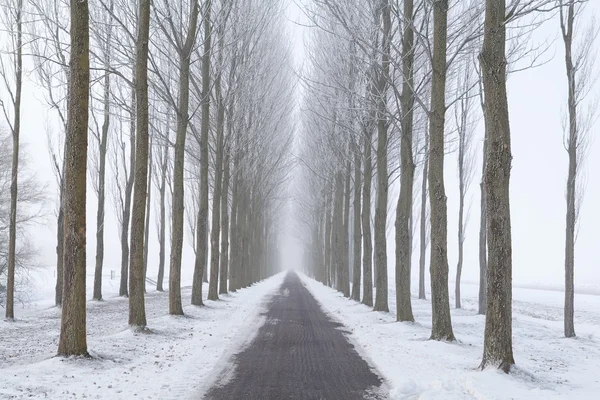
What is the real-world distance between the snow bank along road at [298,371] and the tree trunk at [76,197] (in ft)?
7.92

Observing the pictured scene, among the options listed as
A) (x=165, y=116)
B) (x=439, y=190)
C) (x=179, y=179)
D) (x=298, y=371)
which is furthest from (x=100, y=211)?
(x=298, y=371)

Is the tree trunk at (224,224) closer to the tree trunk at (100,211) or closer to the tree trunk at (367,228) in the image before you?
the tree trunk at (100,211)

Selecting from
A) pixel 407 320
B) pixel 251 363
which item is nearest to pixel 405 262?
pixel 407 320

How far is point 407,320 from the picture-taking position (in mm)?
13352

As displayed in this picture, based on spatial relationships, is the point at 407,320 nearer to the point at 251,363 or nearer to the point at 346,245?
the point at 251,363

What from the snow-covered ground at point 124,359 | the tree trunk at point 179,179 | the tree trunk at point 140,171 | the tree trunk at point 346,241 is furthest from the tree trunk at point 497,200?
the tree trunk at point 346,241

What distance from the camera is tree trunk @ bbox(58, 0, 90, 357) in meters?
7.32

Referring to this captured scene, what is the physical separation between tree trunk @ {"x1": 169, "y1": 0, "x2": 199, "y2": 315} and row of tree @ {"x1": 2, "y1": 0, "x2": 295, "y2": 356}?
0.03 metres

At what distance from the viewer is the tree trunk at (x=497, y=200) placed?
23.3 ft

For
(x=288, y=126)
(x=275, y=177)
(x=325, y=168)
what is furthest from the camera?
(x=275, y=177)

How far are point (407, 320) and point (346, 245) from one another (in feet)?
42.1

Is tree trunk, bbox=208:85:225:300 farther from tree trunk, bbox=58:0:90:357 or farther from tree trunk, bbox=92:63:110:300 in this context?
tree trunk, bbox=58:0:90:357

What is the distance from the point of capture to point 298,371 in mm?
7016

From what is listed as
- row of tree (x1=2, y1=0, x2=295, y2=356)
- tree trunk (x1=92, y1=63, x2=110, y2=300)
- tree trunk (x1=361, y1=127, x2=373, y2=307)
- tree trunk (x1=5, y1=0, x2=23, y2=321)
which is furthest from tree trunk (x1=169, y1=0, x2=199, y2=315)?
tree trunk (x1=92, y1=63, x2=110, y2=300)
